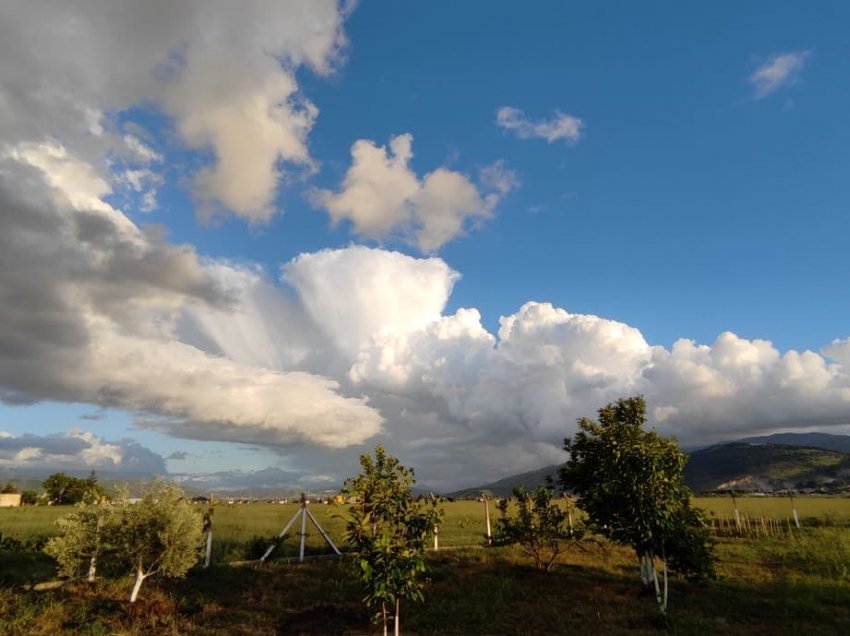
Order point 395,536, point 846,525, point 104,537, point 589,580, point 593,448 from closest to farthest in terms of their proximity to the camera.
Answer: point 395,536 < point 104,537 < point 593,448 < point 589,580 < point 846,525

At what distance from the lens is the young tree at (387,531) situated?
19.6 meters

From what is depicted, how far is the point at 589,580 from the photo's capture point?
32781 millimetres

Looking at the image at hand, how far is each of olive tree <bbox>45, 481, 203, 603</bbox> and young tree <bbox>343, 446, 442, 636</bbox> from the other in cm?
1021

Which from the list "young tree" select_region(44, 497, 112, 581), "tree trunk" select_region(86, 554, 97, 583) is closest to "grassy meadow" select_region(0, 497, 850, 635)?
"tree trunk" select_region(86, 554, 97, 583)

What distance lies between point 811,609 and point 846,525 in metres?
33.5

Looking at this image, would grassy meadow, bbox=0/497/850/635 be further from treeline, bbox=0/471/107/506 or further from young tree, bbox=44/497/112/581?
treeline, bbox=0/471/107/506

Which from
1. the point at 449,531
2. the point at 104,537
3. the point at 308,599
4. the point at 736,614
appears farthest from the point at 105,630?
the point at 449,531

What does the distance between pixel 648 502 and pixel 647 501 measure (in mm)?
59

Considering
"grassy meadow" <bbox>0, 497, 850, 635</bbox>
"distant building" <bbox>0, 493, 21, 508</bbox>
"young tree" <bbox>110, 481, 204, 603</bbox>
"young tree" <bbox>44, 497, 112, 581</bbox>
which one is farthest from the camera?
"distant building" <bbox>0, 493, 21, 508</bbox>

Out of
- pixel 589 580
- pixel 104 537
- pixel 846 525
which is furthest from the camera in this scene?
pixel 846 525

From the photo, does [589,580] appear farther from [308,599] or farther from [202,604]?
[202,604]

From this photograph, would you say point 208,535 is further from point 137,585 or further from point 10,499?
point 10,499

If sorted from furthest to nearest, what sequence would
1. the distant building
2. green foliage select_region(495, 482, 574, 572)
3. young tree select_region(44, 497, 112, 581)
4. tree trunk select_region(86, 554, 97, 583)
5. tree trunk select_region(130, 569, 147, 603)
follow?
the distant building
green foliage select_region(495, 482, 574, 572)
tree trunk select_region(86, 554, 97, 583)
young tree select_region(44, 497, 112, 581)
tree trunk select_region(130, 569, 147, 603)

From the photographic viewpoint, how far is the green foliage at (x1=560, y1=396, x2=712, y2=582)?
2525 centimetres
